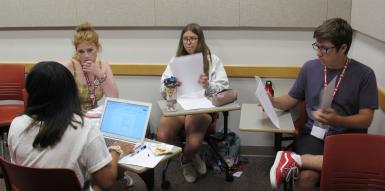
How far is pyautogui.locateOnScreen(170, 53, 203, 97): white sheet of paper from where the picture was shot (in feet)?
10.4

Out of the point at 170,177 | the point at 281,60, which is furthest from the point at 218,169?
the point at 281,60

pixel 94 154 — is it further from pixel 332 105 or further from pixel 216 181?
pixel 216 181

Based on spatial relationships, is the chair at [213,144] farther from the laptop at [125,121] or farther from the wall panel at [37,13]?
the wall panel at [37,13]

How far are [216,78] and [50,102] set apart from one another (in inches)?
76.7

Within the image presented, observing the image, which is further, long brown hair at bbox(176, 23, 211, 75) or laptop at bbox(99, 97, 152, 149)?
long brown hair at bbox(176, 23, 211, 75)

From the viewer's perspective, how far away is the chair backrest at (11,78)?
3777 millimetres

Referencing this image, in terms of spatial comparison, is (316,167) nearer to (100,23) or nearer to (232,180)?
(232,180)

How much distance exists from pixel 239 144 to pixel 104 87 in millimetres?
1477

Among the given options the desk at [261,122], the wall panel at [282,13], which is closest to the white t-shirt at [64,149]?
the desk at [261,122]

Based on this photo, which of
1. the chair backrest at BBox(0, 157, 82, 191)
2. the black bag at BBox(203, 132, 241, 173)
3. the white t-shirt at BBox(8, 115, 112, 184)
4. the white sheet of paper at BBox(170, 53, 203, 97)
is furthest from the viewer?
the black bag at BBox(203, 132, 241, 173)

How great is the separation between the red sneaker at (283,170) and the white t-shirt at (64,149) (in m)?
0.95

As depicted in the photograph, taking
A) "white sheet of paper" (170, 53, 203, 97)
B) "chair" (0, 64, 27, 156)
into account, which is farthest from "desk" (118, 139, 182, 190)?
"chair" (0, 64, 27, 156)

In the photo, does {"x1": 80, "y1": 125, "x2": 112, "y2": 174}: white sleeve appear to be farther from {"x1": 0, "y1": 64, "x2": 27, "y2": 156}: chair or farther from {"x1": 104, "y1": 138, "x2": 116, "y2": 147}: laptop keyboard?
{"x1": 0, "y1": 64, "x2": 27, "y2": 156}: chair

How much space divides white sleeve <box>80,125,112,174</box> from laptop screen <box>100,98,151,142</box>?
481mm
